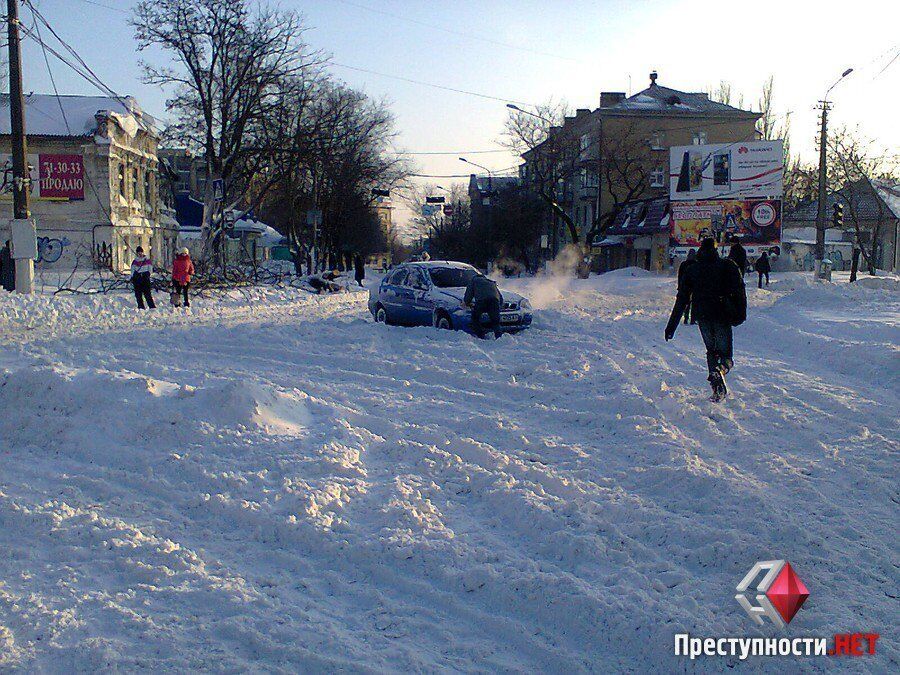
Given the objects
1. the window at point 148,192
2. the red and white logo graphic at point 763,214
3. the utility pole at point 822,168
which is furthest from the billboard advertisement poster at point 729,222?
the window at point 148,192

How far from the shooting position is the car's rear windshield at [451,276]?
1723 cm

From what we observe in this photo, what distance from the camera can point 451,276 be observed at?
1756cm

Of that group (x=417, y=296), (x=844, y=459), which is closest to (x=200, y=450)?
(x=844, y=459)

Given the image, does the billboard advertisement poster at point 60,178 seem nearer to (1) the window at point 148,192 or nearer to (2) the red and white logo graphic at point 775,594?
(1) the window at point 148,192

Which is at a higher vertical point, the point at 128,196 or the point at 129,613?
the point at 128,196

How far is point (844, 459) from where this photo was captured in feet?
23.8

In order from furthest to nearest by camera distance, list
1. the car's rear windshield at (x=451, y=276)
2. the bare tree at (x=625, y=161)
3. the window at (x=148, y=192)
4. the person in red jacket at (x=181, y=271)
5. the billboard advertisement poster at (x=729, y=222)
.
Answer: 1. the bare tree at (x=625, y=161)
2. the window at (x=148, y=192)
3. the billboard advertisement poster at (x=729, y=222)
4. the person in red jacket at (x=181, y=271)
5. the car's rear windshield at (x=451, y=276)

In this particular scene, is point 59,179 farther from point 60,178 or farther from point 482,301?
point 482,301

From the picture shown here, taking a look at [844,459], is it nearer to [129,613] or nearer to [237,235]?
[129,613]

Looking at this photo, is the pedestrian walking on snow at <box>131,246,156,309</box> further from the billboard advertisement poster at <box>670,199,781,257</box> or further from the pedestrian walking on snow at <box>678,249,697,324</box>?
the billboard advertisement poster at <box>670,199,781,257</box>

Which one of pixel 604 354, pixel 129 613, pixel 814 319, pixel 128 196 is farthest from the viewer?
pixel 128 196

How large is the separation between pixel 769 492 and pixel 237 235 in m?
59.0

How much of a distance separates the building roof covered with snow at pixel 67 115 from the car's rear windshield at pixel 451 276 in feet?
91.9

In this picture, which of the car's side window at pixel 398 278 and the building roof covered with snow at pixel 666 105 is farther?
the building roof covered with snow at pixel 666 105
